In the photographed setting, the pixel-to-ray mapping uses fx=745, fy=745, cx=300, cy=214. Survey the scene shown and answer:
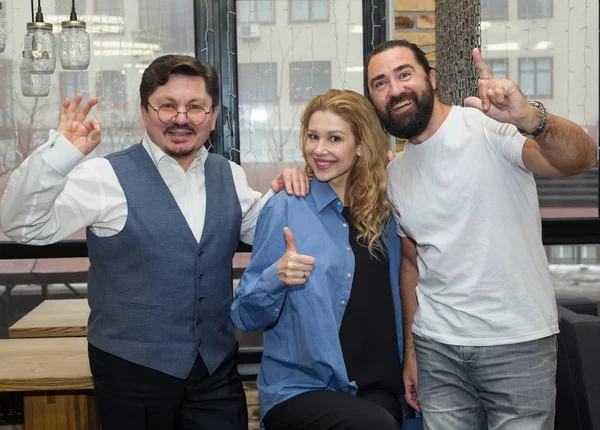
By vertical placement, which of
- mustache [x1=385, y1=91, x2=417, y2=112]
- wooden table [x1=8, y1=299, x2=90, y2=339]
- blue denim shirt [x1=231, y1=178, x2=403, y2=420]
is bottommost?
wooden table [x1=8, y1=299, x2=90, y2=339]

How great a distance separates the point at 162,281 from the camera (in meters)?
2.01

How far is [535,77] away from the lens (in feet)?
12.4

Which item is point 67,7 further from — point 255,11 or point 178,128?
point 178,128

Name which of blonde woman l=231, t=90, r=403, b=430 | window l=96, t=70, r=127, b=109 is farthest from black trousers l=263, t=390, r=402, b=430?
window l=96, t=70, r=127, b=109

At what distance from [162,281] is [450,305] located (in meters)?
0.77

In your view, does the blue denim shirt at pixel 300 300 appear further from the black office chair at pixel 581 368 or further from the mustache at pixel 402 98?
the black office chair at pixel 581 368

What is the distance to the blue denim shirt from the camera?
77.5 inches

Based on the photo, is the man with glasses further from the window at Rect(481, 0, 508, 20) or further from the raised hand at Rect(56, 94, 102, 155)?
the window at Rect(481, 0, 508, 20)

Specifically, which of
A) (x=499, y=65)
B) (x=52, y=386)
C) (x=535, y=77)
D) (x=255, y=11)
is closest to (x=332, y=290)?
(x=52, y=386)

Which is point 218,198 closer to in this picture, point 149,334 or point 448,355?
point 149,334

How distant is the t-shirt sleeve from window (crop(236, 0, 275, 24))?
177cm

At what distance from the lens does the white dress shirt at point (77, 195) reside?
1.79m

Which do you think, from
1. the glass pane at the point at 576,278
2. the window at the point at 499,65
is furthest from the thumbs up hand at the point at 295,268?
the glass pane at the point at 576,278

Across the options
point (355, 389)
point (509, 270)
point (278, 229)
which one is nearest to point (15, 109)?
point (278, 229)
